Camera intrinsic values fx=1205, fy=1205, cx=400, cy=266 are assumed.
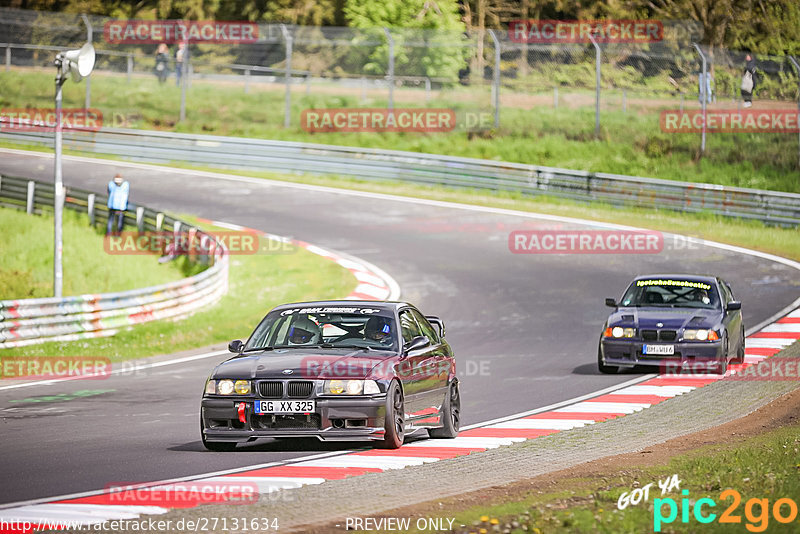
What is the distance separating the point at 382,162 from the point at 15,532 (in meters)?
31.5

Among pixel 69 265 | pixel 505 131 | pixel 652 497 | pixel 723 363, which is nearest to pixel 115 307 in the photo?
pixel 69 265

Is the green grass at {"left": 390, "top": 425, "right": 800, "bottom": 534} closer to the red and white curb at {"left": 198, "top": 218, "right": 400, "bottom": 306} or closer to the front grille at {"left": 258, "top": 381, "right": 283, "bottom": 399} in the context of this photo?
the front grille at {"left": 258, "top": 381, "right": 283, "bottom": 399}

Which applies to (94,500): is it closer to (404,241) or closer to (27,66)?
(404,241)

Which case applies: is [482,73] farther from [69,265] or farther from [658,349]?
[658,349]

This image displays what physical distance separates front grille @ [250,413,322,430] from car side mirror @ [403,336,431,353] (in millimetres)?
1235

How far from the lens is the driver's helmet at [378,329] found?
10922mm

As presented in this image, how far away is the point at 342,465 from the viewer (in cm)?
956

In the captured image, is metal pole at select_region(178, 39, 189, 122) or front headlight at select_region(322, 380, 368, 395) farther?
metal pole at select_region(178, 39, 189, 122)

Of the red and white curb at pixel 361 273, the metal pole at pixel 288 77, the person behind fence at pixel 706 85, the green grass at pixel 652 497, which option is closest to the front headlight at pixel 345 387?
the green grass at pixel 652 497

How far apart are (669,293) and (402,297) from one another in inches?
255

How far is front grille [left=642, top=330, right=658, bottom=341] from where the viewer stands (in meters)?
16.5

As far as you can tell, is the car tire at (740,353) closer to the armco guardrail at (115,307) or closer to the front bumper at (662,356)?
the front bumper at (662,356)

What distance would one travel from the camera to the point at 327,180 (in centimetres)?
3853

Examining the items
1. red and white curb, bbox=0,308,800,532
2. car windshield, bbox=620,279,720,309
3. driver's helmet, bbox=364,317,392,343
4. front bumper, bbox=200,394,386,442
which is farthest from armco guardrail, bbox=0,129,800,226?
front bumper, bbox=200,394,386,442
